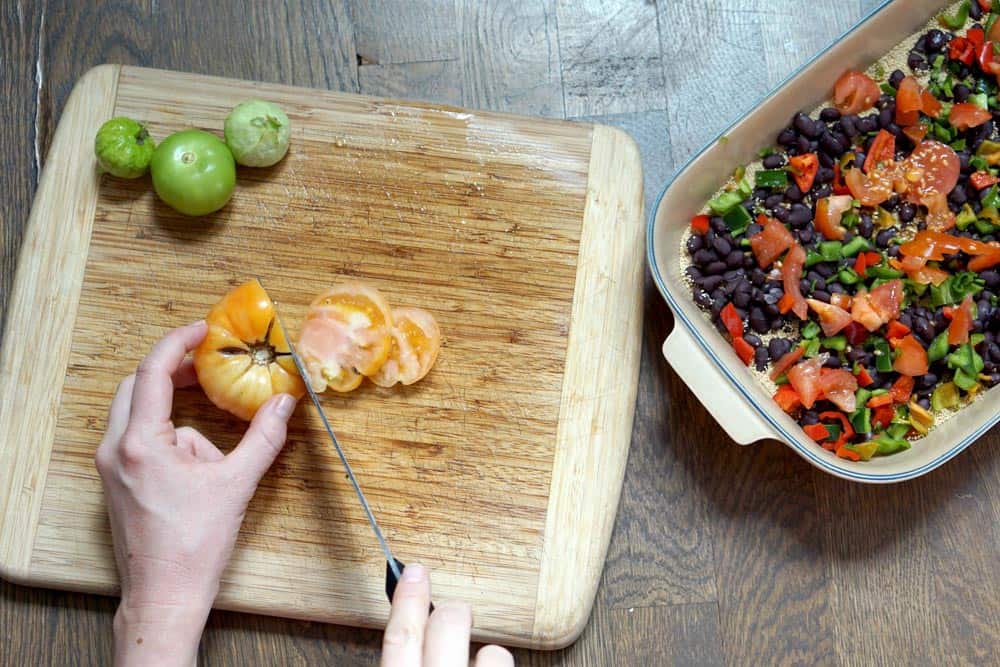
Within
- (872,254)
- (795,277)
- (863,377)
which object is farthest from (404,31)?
(863,377)

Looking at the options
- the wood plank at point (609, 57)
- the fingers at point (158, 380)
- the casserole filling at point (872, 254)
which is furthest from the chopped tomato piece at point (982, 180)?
the fingers at point (158, 380)

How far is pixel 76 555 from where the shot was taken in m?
1.65

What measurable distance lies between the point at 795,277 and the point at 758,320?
11cm

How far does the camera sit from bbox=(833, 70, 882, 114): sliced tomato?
174 cm

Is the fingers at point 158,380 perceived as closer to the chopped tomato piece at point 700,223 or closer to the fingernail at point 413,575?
the fingernail at point 413,575

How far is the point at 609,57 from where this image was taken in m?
1.87

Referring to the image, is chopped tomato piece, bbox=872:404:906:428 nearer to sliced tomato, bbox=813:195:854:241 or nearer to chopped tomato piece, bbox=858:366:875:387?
chopped tomato piece, bbox=858:366:875:387

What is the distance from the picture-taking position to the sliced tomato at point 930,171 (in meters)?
1.73

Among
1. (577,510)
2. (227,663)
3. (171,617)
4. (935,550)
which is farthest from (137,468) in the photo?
(935,550)

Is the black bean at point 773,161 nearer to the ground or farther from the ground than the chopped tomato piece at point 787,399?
farther from the ground

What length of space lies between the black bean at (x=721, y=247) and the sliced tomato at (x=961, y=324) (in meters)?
0.44

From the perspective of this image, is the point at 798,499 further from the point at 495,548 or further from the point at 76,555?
the point at 76,555

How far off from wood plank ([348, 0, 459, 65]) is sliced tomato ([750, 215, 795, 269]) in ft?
2.39

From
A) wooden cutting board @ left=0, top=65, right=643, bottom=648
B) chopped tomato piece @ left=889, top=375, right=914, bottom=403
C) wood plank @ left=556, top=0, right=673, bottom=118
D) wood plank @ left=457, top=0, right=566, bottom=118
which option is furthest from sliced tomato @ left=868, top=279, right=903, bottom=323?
wood plank @ left=457, top=0, right=566, bottom=118
